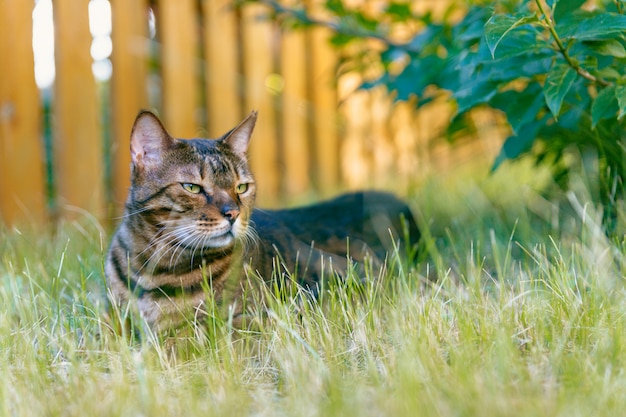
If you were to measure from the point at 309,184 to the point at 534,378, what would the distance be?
352cm

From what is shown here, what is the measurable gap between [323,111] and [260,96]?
0.60 metres

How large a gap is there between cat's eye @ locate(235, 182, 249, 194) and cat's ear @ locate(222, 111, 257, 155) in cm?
14

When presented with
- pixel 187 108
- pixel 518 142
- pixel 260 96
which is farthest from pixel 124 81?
pixel 518 142

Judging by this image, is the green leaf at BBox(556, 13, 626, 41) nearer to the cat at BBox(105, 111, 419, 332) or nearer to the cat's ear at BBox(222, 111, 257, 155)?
the cat at BBox(105, 111, 419, 332)

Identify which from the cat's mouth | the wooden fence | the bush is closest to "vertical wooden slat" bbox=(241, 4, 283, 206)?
the wooden fence

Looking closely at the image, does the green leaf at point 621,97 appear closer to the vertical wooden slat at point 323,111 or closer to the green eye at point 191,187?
the green eye at point 191,187

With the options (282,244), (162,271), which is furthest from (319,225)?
(162,271)

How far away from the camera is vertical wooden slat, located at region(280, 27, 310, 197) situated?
190 inches

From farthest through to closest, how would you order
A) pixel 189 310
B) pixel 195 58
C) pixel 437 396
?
1. pixel 195 58
2. pixel 189 310
3. pixel 437 396

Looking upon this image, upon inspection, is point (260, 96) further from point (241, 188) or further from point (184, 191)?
point (184, 191)

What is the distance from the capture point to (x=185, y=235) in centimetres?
209

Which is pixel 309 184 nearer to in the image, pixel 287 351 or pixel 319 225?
pixel 319 225

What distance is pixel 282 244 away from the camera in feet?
8.11

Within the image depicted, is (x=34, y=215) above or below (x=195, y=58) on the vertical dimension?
below
